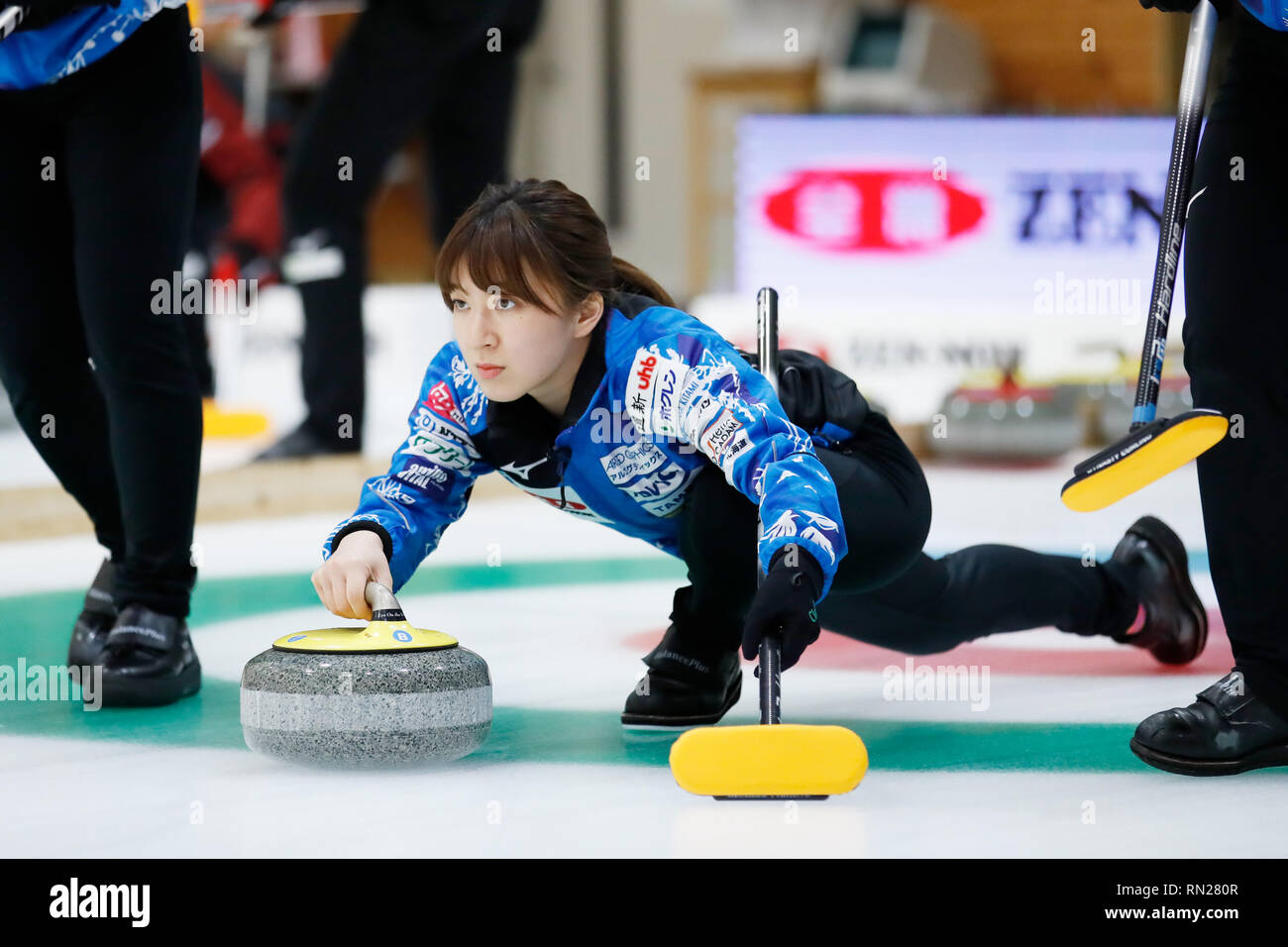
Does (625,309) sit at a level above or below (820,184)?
below

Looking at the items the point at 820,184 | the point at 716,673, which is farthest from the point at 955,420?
the point at 716,673

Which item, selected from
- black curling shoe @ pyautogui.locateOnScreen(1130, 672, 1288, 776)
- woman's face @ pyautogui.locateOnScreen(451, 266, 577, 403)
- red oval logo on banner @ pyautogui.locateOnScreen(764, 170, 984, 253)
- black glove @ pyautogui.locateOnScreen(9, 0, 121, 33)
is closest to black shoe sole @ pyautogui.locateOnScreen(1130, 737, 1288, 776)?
black curling shoe @ pyautogui.locateOnScreen(1130, 672, 1288, 776)

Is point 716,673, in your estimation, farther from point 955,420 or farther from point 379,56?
point 955,420

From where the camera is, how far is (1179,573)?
2258 mm

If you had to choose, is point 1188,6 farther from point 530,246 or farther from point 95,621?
point 95,621

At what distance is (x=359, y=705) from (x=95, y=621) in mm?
787

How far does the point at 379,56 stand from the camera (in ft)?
12.8

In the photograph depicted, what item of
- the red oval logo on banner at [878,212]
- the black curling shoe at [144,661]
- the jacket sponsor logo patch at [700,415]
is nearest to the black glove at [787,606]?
the jacket sponsor logo patch at [700,415]

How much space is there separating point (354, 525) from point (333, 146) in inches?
93.7

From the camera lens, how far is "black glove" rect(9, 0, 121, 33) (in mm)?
1930

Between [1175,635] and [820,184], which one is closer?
[1175,635]

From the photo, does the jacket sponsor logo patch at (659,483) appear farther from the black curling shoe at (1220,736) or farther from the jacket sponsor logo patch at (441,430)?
the black curling shoe at (1220,736)

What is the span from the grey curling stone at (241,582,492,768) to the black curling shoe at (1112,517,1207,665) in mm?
1029

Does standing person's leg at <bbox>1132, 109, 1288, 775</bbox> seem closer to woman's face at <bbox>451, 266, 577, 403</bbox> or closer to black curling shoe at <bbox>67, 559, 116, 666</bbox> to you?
woman's face at <bbox>451, 266, 577, 403</bbox>
